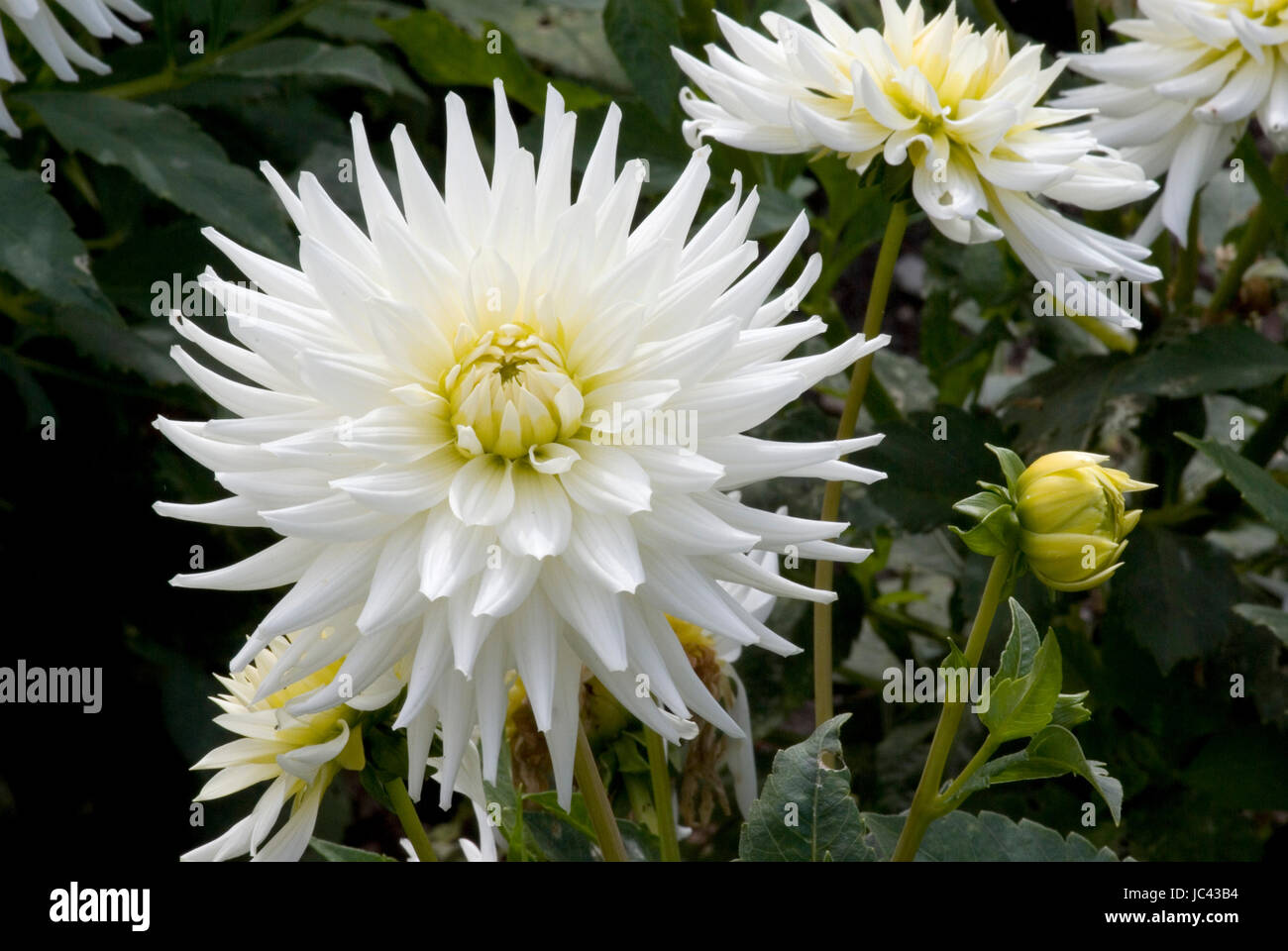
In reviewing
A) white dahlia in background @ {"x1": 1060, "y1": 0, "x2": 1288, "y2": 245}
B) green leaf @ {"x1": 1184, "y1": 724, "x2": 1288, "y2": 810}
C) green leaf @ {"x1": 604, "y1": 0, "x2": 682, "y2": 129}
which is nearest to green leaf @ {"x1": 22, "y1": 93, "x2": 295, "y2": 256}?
green leaf @ {"x1": 604, "y1": 0, "x2": 682, "y2": 129}

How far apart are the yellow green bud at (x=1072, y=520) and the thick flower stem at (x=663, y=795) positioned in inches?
8.5

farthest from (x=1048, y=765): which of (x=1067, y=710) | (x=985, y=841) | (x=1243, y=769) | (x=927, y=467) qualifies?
(x=1243, y=769)

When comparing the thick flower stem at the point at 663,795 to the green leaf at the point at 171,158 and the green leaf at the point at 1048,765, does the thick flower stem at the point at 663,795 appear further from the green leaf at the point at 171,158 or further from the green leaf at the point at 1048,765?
the green leaf at the point at 171,158

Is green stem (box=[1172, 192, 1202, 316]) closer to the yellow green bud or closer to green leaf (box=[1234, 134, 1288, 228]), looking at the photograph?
green leaf (box=[1234, 134, 1288, 228])

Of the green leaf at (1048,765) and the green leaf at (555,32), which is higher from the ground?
the green leaf at (555,32)

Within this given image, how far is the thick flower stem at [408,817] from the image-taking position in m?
0.64

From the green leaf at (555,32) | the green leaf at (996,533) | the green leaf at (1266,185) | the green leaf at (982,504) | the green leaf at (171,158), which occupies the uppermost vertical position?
the green leaf at (555,32)

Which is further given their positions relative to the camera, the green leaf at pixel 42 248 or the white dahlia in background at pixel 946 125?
the green leaf at pixel 42 248

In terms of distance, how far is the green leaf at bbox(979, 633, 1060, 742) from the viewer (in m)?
0.57

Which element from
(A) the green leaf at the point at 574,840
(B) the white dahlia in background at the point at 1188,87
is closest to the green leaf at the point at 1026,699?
(A) the green leaf at the point at 574,840

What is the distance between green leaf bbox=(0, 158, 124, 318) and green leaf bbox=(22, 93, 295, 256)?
80 mm

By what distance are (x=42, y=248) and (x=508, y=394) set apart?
21.9 inches
